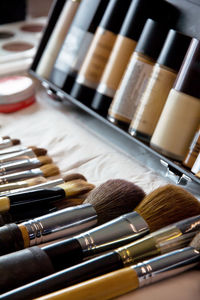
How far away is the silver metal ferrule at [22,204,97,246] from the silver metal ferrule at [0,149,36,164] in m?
0.16

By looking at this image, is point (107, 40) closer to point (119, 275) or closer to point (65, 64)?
point (65, 64)

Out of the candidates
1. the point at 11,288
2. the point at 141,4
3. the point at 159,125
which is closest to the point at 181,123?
the point at 159,125

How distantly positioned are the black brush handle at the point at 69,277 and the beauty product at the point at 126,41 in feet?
1.07

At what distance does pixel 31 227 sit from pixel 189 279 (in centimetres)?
16

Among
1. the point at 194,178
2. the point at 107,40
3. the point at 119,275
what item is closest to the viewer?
the point at 119,275

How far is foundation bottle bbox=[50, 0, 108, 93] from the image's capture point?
753 mm

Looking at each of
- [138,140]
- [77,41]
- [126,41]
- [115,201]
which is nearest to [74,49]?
[77,41]

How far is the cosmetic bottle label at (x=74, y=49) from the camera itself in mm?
762

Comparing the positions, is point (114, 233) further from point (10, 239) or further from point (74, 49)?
point (74, 49)

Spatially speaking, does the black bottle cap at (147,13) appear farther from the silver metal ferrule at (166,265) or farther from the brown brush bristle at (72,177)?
the silver metal ferrule at (166,265)

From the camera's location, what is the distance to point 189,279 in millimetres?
446

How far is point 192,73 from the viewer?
58 centimetres

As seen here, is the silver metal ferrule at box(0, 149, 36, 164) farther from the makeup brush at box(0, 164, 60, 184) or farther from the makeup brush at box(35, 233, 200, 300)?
the makeup brush at box(35, 233, 200, 300)

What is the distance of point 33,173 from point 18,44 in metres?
0.50
